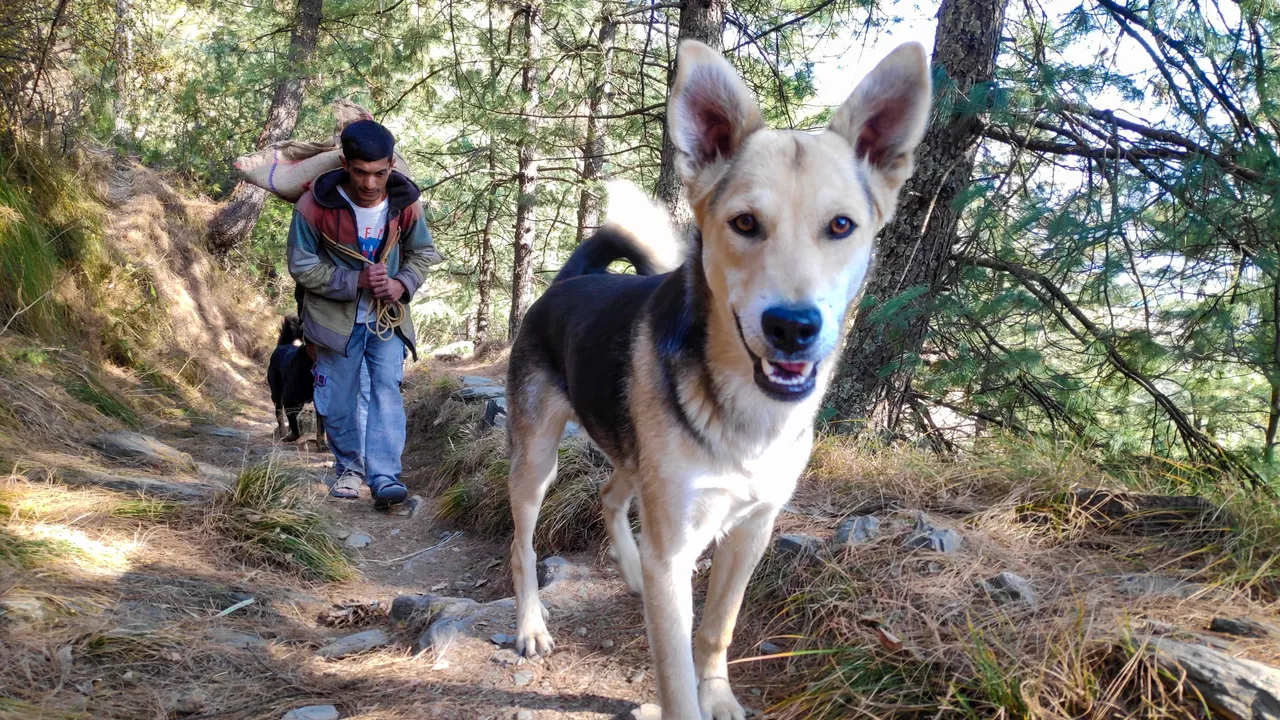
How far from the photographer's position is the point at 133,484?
4125 millimetres

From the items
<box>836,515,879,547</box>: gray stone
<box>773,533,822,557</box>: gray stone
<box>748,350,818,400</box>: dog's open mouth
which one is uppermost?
<box>748,350,818,400</box>: dog's open mouth

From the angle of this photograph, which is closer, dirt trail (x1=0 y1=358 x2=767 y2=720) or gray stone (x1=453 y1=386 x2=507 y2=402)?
dirt trail (x1=0 y1=358 x2=767 y2=720)

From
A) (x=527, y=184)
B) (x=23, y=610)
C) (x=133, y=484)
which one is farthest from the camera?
(x=527, y=184)

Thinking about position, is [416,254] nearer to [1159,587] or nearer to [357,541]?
[357,541]

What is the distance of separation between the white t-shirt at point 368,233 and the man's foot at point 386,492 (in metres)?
1.17

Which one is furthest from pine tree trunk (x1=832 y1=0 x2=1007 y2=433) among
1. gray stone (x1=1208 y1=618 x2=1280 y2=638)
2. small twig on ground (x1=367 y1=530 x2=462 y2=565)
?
small twig on ground (x1=367 y1=530 x2=462 y2=565)

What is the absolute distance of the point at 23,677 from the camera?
7.80 ft

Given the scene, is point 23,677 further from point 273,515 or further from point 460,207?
point 460,207

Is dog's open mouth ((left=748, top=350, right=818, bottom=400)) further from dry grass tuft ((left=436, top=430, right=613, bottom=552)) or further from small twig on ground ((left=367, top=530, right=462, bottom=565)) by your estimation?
small twig on ground ((left=367, top=530, right=462, bottom=565))

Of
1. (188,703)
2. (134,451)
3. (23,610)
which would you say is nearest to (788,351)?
(188,703)

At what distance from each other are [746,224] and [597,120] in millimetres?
9468

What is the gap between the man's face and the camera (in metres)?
5.11

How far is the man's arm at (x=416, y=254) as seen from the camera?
561 centimetres

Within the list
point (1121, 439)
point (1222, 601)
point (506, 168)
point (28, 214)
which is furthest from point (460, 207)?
point (1222, 601)
